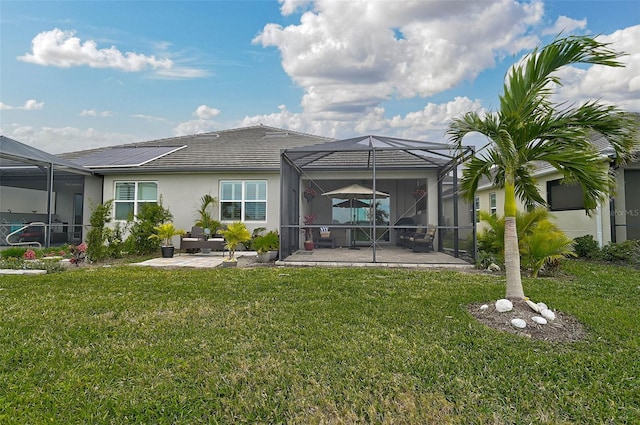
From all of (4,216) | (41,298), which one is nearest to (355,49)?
(41,298)

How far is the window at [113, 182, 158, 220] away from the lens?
12.7 m

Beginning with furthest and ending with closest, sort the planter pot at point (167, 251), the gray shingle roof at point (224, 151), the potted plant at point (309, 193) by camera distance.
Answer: the potted plant at point (309, 193) → the gray shingle roof at point (224, 151) → the planter pot at point (167, 251)

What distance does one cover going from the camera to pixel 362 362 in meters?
2.97

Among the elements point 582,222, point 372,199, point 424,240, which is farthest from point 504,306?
point 372,199

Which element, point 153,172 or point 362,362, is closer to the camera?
point 362,362

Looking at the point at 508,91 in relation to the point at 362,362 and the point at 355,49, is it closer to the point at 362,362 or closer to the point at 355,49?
the point at 362,362

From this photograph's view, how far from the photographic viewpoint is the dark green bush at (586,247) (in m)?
9.48

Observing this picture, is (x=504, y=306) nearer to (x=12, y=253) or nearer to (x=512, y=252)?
Result: (x=512, y=252)

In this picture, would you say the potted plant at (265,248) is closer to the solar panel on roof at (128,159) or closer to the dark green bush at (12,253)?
the dark green bush at (12,253)

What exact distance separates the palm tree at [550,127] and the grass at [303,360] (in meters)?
1.35

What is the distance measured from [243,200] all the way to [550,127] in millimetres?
9975

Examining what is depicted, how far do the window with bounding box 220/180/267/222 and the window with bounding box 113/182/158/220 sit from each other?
265cm

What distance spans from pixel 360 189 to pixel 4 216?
47.5ft

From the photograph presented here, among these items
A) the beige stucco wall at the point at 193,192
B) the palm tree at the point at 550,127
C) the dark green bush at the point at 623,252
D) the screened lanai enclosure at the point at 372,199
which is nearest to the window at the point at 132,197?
the beige stucco wall at the point at 193,192
